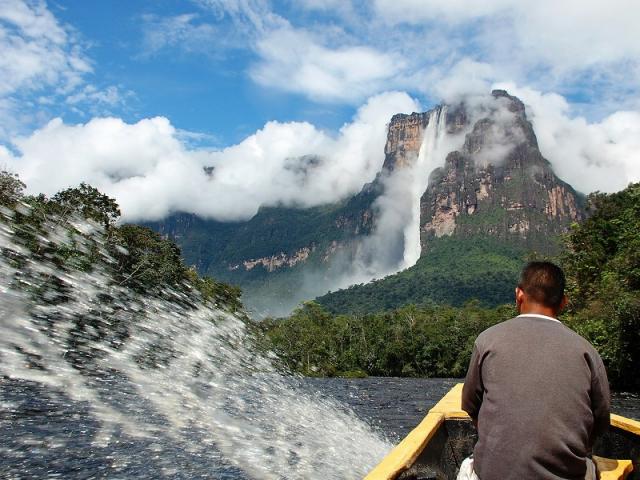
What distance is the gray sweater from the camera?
2.84m

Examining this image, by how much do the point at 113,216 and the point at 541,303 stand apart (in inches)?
1404

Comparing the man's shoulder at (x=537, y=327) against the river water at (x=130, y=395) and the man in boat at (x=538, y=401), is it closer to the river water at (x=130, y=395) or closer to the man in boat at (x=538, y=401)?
the man in boat at (x=538, y=401)

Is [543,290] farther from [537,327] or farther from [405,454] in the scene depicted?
[405,454]

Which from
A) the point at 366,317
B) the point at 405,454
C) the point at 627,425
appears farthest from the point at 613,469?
the point at 366,317

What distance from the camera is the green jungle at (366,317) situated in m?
9.54

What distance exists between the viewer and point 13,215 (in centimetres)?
831

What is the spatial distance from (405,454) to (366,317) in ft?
248

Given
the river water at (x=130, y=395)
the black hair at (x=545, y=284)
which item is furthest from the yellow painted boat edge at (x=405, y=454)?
the river water at (x=130, y=395)

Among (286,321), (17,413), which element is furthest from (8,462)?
(286,321)

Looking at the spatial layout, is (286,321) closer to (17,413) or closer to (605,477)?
(17,413)

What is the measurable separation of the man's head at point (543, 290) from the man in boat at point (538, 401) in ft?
0.17

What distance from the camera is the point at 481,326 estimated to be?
64062 mm

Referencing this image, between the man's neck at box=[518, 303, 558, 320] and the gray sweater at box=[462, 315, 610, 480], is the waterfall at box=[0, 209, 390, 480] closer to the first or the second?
the gray sweater at box=[462, 315, 610, 480]

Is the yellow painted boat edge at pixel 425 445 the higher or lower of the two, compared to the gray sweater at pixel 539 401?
lower
